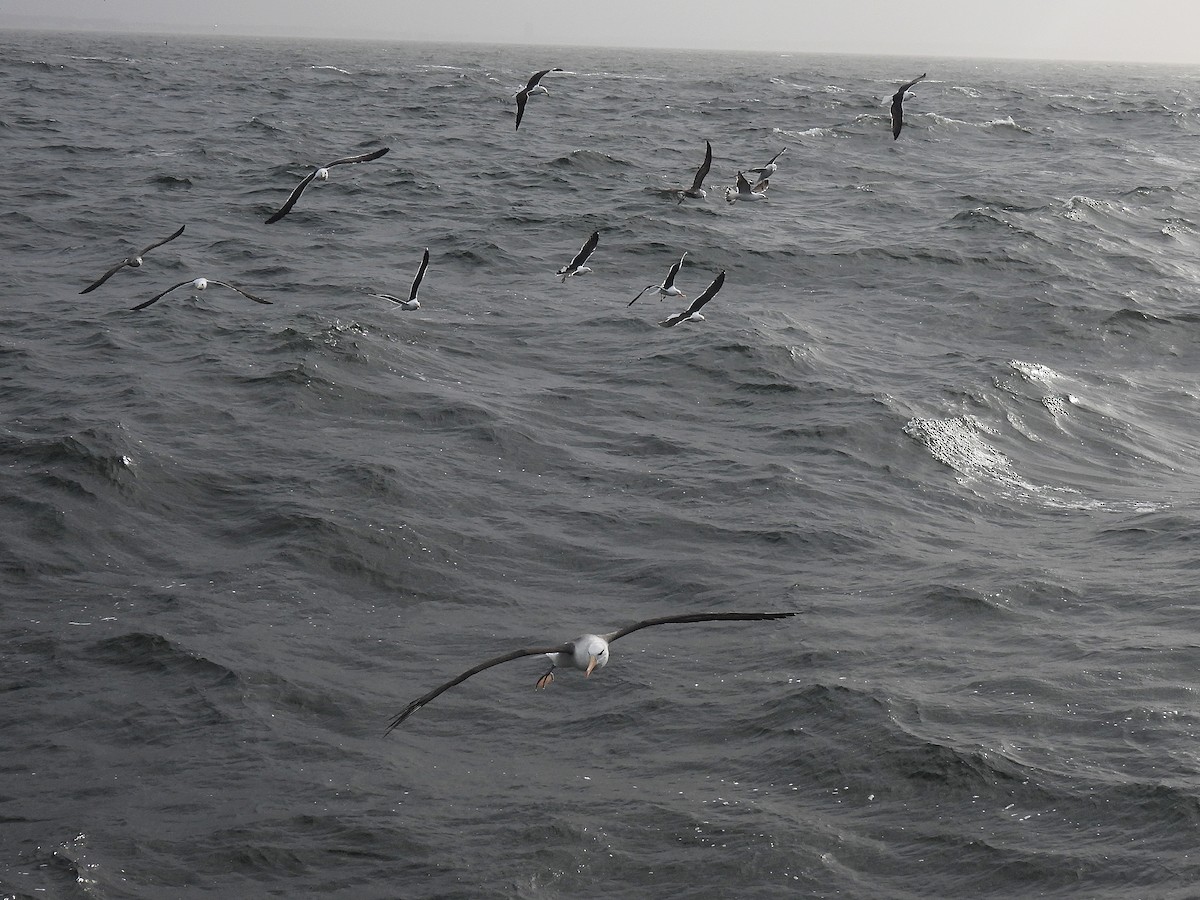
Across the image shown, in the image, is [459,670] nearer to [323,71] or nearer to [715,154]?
[715,154]

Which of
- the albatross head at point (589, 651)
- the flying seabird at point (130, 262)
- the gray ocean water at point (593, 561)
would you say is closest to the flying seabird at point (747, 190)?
the gray ocean water at point (593, 561)

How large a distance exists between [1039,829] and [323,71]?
92.8 meters

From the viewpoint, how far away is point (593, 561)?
13.9 meters

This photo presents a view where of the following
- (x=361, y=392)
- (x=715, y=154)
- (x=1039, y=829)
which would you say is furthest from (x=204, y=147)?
(x=1039, y=829)

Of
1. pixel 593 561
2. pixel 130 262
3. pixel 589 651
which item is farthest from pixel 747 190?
pixel 589 651

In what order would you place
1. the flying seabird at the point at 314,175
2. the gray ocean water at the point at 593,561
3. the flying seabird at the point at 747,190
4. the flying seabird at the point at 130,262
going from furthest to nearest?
the flying seabird at the point at 747,190, the flying seabird at the point at 130,262, the flying seabird at the point at 314,175, the gray ocean water at the point at 593,561

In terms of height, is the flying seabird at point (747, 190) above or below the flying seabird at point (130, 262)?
above

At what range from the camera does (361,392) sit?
1869cm

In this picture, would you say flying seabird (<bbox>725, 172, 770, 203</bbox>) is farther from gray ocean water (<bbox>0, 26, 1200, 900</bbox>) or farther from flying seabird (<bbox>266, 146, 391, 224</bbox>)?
flying seabird (<bbox>266, 146, 391, 224</bbox>)

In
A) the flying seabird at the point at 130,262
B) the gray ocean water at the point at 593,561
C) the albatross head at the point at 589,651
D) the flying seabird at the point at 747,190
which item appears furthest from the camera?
the flying seabird at the point at 747,190

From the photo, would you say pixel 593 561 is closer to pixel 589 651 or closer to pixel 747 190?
pixel 589 651

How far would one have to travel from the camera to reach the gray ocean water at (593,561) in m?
9.51

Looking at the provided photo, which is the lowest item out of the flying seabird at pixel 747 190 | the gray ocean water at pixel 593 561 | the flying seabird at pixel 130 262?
the gray ocean water at pixel 593 561

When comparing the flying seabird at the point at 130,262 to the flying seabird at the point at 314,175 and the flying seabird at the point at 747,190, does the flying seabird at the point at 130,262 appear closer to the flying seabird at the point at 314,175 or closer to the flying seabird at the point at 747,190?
the flying seabird at the point at 314,175
